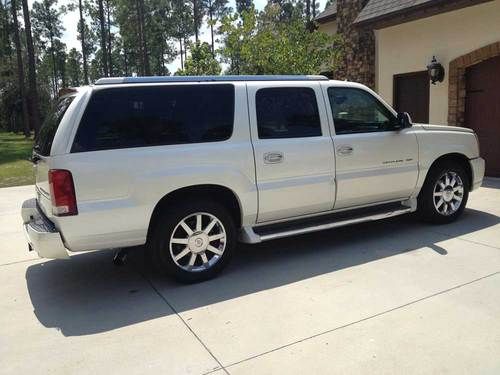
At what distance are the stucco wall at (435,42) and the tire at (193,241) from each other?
774cm

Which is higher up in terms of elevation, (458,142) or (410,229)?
(458,142)

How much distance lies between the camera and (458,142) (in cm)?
605

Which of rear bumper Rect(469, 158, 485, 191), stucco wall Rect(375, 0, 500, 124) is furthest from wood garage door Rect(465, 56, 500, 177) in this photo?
rear bumper Rect(469, 158, 485, 191)

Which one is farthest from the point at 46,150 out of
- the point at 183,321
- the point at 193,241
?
the point at 183,321

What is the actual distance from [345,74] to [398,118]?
351 inches

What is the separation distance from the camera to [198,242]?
4449 millimetres

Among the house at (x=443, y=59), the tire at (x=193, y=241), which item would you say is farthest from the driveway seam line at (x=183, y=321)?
the house at (x=443, y=59)

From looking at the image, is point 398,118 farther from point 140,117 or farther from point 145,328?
point 145,328

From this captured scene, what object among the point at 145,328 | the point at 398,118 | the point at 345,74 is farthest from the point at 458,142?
the point at 345,74

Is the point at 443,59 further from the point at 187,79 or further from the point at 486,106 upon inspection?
the point at 187,79

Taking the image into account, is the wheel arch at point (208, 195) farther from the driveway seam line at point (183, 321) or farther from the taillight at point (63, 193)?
the taillight at point (63, 193)

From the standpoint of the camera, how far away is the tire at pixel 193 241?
14.0ft

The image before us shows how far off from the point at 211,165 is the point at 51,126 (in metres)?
1.59

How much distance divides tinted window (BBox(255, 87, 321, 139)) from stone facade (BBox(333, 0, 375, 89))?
8582 mm
